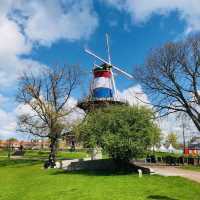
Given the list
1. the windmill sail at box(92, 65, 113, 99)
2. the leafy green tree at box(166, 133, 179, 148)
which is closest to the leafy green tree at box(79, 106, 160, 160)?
the windmill sail at box(92, 65, 113, 99)

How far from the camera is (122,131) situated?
111 ft

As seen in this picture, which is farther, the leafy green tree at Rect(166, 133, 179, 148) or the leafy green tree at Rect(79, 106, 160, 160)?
the leafy green tree at Rect(166, 133, 179, 148)

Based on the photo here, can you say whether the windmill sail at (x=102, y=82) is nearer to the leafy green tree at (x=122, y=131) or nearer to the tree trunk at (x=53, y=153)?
the tree trunk at (x=53, y=153)

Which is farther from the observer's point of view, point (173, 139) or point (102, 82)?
point (173, 139)

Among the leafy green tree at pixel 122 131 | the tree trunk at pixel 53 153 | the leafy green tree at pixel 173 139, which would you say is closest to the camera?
the leafy green tree at pixel 122 131

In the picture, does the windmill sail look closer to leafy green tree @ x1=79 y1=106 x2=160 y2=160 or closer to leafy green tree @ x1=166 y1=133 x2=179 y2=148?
leafy green tree @ x1=79 y1=106 x2=160 y2=160

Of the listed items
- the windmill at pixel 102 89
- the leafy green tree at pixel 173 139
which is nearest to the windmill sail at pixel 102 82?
Answer: the windmill at pixel 102 89

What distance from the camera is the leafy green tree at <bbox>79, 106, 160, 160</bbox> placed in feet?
109

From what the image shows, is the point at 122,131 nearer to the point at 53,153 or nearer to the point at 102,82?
the point at 53,153

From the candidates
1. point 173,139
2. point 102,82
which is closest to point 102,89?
point 102,82

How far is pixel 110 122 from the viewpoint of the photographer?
3481 centimetres

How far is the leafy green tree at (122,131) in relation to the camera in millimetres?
33344

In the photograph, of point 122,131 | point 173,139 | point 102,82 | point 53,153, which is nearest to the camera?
point 122,131

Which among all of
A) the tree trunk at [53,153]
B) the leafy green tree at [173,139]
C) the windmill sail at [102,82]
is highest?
the windmill sail at [102,82]
